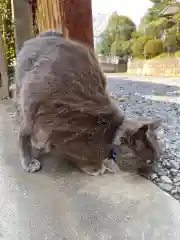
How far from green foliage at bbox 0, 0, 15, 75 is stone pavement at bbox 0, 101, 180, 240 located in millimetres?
2478

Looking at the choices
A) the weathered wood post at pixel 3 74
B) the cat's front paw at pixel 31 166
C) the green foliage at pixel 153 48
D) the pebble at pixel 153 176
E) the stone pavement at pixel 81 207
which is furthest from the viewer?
the weathered wood post at pixel 3 74

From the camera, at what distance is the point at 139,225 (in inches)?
38.7

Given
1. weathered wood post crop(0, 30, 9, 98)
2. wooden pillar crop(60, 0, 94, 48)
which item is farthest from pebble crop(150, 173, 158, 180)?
weathered wood post crop(0, 30, 9, 98)

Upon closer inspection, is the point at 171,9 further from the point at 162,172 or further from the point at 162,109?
the point at 162,172

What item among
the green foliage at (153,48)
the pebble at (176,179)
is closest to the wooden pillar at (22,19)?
the green foliage at (153,48)

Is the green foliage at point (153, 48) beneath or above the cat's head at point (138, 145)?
above

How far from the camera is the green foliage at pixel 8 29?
139 inches

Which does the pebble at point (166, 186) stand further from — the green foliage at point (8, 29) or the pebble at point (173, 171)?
the green foliage at point (8, 29)

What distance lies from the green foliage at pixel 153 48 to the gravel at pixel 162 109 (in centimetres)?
23

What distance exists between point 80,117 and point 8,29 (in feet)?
9.18

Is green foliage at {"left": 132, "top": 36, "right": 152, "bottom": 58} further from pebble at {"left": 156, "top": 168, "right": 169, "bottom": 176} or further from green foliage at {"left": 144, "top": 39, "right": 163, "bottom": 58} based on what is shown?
pebble at {"left": 156, "top": 168, "right": 169, "bottom": 176}

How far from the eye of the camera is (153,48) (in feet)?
7.41

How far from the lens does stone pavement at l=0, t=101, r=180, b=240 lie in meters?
0.95

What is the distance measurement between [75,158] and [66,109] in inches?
10.3
